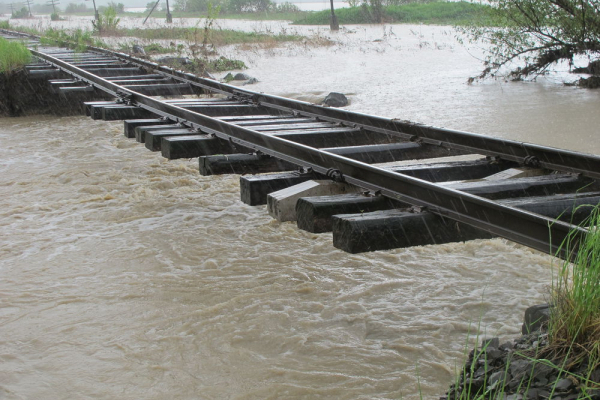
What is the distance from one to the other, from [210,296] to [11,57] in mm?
8527

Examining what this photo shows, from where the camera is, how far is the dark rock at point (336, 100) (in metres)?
11.2

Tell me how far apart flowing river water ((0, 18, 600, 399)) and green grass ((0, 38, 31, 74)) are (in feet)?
11.3

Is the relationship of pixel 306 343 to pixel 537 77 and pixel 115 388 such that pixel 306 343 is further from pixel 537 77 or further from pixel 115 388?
pixel 537 77

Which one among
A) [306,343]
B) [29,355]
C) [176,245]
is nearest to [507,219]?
[306,343]

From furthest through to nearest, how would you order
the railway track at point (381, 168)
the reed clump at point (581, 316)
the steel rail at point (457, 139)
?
the steel rail at point (457, 139) < the railway track at point (381, 168) < the reed clump at point (581, 316)

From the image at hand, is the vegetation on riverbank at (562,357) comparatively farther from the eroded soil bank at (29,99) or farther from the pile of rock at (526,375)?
the eroded soil bank at (29,99)

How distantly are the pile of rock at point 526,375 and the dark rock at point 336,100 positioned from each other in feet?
28.7

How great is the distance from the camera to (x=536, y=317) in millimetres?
2723

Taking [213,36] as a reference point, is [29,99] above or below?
below

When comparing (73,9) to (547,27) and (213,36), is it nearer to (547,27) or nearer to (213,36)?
(213,36)

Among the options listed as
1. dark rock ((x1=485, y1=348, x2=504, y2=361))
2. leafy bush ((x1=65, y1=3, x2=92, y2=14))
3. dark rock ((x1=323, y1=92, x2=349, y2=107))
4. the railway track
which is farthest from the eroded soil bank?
leafy bush ((x1=65, y1=3, x2=92, y2=14))

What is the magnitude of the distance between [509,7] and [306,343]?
1017 cm

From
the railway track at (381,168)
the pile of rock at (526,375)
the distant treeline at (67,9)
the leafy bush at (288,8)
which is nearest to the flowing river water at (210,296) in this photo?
the pile of rock at (526,375)

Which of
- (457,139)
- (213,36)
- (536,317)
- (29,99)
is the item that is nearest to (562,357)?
(536,317)
